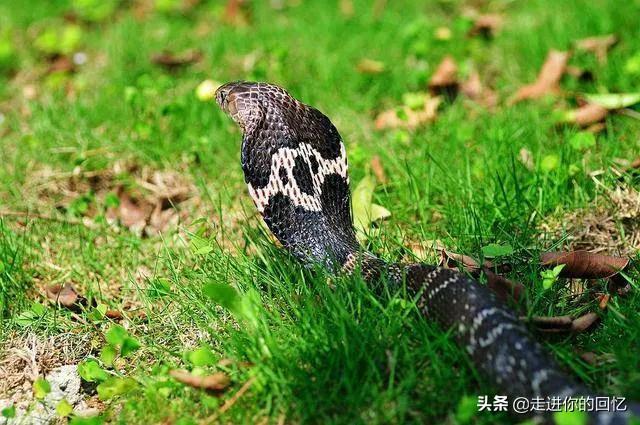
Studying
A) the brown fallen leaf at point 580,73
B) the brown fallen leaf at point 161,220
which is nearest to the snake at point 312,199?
the brown fallen leaf at point 161,220

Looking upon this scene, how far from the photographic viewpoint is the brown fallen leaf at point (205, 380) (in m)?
3.48

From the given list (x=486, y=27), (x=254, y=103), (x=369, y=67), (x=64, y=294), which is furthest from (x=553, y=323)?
(x=486, y=27)

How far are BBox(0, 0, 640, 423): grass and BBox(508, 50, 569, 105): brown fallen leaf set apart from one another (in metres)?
0.13

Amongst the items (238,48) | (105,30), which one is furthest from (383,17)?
(105,30)

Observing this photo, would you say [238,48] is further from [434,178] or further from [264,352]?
[264,352]

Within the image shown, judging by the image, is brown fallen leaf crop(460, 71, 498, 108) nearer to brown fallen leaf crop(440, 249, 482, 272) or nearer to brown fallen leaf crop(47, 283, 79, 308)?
brown fallen leaf crop(440, 249, 482, 272)

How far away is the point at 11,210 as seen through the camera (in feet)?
18.1

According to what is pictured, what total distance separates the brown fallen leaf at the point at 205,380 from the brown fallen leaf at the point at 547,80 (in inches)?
142

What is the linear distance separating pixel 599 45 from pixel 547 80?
21.5 inches

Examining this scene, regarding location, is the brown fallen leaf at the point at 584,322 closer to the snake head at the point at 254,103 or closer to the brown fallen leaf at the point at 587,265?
the brown fallen leaf at the point at 587,265

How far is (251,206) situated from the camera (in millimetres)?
5281

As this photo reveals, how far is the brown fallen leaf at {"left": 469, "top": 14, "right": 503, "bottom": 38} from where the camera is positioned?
7141 mm

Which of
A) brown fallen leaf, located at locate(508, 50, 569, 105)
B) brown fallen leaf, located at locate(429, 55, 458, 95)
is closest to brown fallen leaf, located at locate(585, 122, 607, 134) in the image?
brown fallen leaf, located at locate(508, 50, 569, 105)

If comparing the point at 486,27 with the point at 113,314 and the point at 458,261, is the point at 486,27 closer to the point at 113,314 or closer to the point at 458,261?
the point at 458,261
